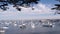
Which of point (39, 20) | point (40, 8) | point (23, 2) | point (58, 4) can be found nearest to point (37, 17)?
point (39, 20)

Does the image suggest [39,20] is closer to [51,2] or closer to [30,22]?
[30,22]

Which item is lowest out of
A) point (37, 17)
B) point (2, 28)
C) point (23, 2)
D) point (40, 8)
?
point (2, 28)

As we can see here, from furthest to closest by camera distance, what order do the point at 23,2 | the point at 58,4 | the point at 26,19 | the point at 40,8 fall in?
the point at 26,19
the point at 40,8
the point at 58,4
the point at 23,2

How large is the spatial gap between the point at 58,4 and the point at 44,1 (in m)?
0.24

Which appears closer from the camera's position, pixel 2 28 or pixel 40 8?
pixel 40 8

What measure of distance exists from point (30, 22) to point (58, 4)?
60 centimetres

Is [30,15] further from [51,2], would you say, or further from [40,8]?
[51,2]

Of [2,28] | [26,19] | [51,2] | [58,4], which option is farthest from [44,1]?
[2,28]

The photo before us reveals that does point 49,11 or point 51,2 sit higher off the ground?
point 51,2

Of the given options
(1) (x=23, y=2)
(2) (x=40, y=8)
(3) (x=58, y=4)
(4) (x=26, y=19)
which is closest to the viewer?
(1) (x=23, y=2)

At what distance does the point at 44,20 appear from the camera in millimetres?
2307

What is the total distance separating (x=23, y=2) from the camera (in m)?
1.75

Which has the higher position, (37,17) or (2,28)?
(37,17)

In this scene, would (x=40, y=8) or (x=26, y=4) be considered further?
(x=40, y=8)
